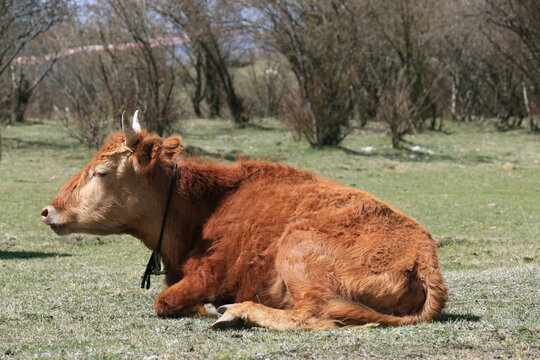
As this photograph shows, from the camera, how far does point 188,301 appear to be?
5402mm

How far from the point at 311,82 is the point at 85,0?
10.1m

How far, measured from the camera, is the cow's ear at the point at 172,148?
19.5 ft

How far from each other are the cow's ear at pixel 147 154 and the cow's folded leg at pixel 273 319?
144cm

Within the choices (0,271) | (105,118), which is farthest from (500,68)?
(0,271)

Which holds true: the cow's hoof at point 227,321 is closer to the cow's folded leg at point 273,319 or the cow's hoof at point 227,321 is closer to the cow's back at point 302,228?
the cow's folded leg at point 273,319

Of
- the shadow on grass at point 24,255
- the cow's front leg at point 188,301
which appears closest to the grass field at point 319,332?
the shadow on grass at point 24,255

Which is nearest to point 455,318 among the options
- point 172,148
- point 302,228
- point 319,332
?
point 319,332

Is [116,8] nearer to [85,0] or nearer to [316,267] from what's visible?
[85,0]

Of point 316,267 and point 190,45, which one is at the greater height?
point 190,45

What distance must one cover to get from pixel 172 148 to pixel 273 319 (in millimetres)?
1858

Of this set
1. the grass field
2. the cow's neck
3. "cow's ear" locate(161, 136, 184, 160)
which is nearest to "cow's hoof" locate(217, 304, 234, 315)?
the grass field

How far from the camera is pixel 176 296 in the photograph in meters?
5.40

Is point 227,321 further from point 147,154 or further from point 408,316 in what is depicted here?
point 147,154

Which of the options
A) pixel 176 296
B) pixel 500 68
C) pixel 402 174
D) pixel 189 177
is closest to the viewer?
pixel 176 296
